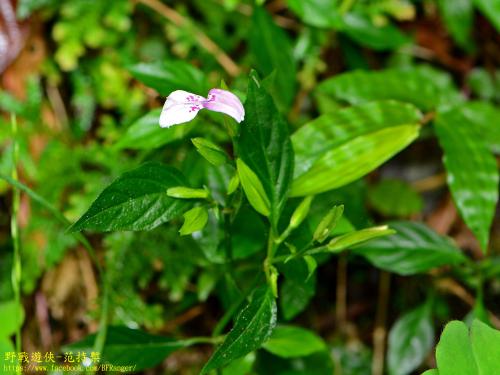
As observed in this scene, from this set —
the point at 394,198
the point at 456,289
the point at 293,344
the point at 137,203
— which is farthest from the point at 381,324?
the point at 137,203

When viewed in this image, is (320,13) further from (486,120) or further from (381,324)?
(381,324)

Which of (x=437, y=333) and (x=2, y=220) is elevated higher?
(x=2, y=220)

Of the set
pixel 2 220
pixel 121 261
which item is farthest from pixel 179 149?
pixel 2 220

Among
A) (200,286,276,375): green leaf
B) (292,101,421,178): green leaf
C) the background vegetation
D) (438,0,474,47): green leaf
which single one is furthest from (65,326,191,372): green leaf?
(438,0,474,47): green leaf

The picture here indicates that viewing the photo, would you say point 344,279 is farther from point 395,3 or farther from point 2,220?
point 2,220

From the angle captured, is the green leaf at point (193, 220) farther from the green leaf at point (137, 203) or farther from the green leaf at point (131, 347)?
the green leaf at point (131, 347)
